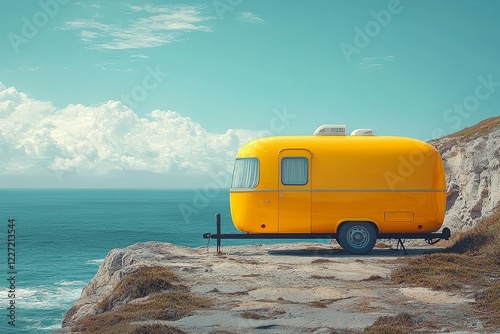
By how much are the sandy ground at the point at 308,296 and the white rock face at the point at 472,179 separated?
8074 mm

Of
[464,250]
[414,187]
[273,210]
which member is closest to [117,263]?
[273,210]

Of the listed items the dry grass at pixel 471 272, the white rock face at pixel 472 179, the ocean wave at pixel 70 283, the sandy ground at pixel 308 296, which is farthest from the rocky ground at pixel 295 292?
the ocean wave at pixel 70 283

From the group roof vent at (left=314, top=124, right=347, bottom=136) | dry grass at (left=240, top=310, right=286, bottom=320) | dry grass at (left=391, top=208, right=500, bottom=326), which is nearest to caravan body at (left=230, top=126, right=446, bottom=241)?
roof vent at (left=314, top=124, right=347, bottom=136)

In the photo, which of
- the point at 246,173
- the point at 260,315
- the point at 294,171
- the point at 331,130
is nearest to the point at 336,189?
the point at 294,171

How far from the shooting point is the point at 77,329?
1002 centimetres

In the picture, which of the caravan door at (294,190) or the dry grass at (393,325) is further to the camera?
the caravan door at (294,190)

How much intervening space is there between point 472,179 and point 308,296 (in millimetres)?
15650

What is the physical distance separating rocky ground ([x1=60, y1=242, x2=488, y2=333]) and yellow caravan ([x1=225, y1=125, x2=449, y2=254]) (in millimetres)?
983

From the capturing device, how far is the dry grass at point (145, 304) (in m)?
9.61

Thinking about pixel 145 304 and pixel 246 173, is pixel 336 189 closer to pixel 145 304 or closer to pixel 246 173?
pixel 246 173

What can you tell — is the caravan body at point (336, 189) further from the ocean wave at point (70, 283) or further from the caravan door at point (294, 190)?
the ocean wave at point (70, 283)

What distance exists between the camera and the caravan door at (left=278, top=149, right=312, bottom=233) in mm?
16484

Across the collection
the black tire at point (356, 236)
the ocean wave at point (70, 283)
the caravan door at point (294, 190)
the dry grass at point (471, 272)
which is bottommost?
the ocean wave at point (70, 283)

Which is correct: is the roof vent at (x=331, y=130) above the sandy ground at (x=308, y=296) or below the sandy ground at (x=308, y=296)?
above
